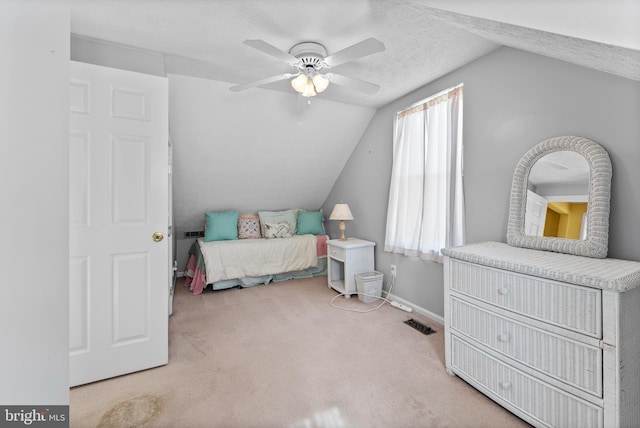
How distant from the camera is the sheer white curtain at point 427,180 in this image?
7.88ft

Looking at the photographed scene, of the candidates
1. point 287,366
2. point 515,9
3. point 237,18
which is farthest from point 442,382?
point 237,18

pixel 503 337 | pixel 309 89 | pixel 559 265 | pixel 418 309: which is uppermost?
pixel 309 89

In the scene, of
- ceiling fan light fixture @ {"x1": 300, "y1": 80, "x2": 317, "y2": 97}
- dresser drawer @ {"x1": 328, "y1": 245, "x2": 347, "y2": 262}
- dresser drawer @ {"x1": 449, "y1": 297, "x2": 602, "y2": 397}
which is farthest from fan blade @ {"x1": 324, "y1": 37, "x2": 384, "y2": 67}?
dresser drawer @ {"x1": 328, "y1": 245, "x2": 347, "y2": 262}

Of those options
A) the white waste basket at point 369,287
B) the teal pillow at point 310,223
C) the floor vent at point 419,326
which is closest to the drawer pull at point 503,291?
the floor vent at point 419,326

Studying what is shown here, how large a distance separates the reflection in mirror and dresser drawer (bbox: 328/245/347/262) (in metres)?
1.90

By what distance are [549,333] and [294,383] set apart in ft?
4.66

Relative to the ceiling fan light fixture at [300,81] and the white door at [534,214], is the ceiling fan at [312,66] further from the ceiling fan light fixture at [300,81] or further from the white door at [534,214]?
the white door at [534,214]

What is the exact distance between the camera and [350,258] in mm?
3275

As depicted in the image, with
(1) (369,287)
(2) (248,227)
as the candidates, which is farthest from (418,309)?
(2) (248,227)

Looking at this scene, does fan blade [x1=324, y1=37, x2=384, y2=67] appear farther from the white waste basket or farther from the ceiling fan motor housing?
the white waste basket

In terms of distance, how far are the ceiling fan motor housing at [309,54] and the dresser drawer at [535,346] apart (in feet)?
6.27

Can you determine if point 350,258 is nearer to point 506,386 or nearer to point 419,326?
point 419,326

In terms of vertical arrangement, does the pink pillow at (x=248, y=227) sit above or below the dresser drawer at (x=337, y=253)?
above

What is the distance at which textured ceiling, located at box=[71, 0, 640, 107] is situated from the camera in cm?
136
